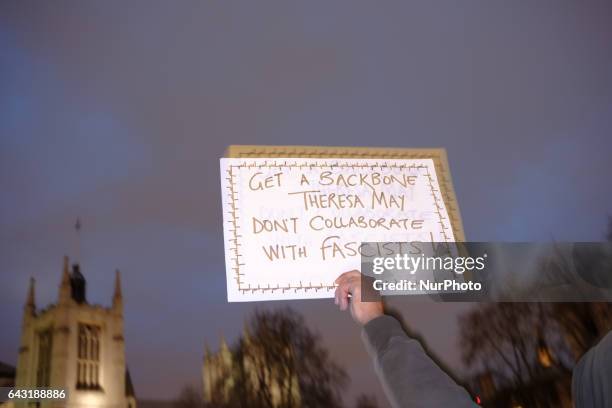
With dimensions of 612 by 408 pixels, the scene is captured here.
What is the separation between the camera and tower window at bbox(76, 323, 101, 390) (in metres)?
35.3

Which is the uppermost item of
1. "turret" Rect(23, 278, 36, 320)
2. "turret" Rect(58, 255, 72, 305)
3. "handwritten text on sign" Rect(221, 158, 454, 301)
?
"turret" Rect(58, 255, 72, 305)

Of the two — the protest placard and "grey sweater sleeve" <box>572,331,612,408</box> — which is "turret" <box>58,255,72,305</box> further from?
"grey sweater sleeve" <box>572,331,612,408</box>

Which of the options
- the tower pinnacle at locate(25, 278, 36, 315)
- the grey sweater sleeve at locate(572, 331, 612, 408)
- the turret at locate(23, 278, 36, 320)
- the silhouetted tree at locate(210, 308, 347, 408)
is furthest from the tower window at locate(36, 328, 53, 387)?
the grey sweater sleeve at locate(572, 331, 612, 408)

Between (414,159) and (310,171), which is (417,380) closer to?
(310,171)

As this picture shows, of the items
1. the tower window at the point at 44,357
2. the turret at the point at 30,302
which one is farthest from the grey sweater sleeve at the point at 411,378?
the tower window at the point at 44,357

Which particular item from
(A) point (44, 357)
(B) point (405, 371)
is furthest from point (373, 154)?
(A) point (44, 357)

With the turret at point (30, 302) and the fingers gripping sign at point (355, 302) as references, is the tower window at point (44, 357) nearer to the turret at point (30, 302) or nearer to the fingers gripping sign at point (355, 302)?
the turret at point (30, 302)

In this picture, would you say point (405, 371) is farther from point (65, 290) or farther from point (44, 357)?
point (44, 357)

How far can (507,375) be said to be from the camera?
9.88 m

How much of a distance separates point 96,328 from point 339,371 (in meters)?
30.4

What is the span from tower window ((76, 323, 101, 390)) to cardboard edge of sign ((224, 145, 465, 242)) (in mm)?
37597

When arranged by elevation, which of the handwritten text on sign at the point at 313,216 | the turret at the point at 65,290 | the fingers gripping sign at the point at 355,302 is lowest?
the fingers gripping sign at the point at 355,302

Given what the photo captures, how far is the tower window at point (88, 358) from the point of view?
3528cm

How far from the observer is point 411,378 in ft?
2.51
